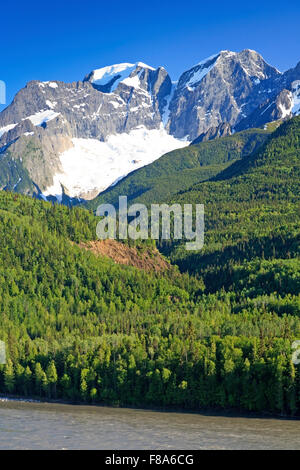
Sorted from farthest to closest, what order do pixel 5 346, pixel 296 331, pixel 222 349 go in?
1. pixel 5 346
2. pixel 296 331
3. pixel 222 349

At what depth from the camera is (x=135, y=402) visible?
157m

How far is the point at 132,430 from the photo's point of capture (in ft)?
426

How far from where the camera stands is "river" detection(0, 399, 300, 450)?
11769cm

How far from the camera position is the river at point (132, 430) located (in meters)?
118

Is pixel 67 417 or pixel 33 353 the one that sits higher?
pixel 33 353

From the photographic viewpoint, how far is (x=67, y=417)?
144000 mm

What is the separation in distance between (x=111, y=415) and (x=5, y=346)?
5061 cm

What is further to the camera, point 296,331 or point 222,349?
point 296,331

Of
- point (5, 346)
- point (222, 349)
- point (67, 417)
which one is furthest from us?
point (5, 346)
